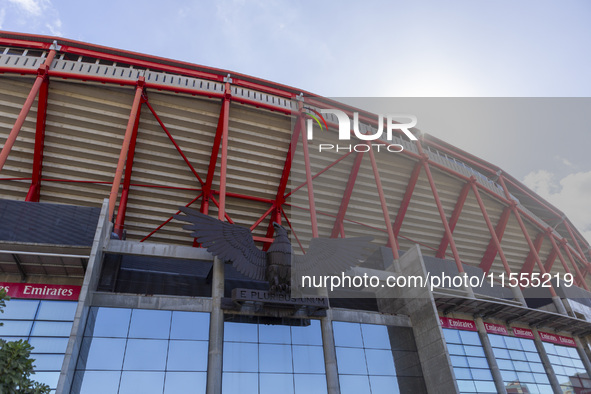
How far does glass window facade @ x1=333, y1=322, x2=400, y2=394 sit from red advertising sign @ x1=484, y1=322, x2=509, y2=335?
344 inches

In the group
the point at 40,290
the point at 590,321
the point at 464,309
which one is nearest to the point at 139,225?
the point at 40,290

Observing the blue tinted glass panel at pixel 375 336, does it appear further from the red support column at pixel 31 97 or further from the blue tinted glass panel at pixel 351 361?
the red support column at pixel 31 97

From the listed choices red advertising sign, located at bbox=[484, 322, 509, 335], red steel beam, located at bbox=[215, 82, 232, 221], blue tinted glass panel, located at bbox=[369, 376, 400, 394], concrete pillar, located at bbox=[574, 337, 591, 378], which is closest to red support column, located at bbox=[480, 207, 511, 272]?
concrete pillar, located at bbox=[574, 337, 591, 378]

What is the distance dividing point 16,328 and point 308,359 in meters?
12.8

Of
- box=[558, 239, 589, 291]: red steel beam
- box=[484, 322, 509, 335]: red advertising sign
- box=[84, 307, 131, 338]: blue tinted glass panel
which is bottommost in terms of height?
box=[84, 307, 131, 338]: blue tinted glass panel

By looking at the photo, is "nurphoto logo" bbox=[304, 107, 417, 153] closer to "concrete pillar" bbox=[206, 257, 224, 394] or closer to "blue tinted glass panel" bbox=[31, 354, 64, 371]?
"concrete pillar" bbox=[206, 257, 224, 394]

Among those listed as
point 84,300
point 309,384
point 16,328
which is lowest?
point 309,384

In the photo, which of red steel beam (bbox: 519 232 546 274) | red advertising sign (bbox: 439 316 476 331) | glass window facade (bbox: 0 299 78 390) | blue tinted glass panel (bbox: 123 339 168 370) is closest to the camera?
blue tinted glass panel (bbox: 123 339 168 370)

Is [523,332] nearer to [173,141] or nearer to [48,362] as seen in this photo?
[173,141]

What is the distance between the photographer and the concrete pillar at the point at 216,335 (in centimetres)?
1627

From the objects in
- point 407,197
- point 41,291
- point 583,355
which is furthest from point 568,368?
point 41,291

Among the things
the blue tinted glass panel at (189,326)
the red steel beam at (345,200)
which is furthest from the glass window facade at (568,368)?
the blue tinted glass panel at (189,326)

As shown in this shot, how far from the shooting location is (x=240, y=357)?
690 inches

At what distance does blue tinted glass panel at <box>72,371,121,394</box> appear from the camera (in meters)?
15.2
